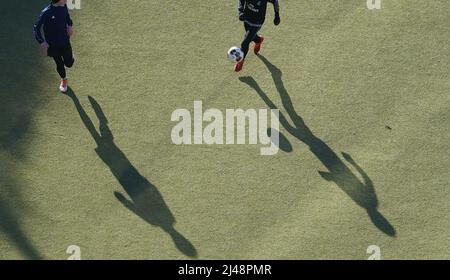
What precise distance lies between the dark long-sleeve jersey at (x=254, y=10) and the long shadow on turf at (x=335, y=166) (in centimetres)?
140

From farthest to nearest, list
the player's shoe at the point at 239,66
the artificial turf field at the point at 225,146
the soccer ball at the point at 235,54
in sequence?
the player's shoe at the point at 239,66, the soccer ball at the point at 235,54, the artificial turf field at the point at 225,146

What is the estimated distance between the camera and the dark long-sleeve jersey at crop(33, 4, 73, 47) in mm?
15539

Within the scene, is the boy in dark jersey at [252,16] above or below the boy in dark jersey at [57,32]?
above

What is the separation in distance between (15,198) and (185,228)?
3.44 m

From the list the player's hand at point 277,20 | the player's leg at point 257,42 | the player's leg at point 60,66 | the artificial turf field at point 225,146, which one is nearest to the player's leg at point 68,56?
the player's leg at point 60,66

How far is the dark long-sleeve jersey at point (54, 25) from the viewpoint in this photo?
51.0ft

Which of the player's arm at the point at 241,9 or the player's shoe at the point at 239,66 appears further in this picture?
the player's shoe at the point at 239,66

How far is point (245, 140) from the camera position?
54.1 ft

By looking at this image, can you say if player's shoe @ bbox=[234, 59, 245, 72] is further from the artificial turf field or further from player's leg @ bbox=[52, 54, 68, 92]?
player's leg @ bbox=[52, 54, 68, 92]

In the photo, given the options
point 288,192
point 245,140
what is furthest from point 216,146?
point 288,192

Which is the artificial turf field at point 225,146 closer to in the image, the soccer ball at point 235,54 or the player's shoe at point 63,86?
the player's shoe at point 63,86

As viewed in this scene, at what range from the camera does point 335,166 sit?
53.0 ft

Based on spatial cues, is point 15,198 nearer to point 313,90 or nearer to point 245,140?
point 245,140

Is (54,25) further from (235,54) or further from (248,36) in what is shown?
(248,36)
